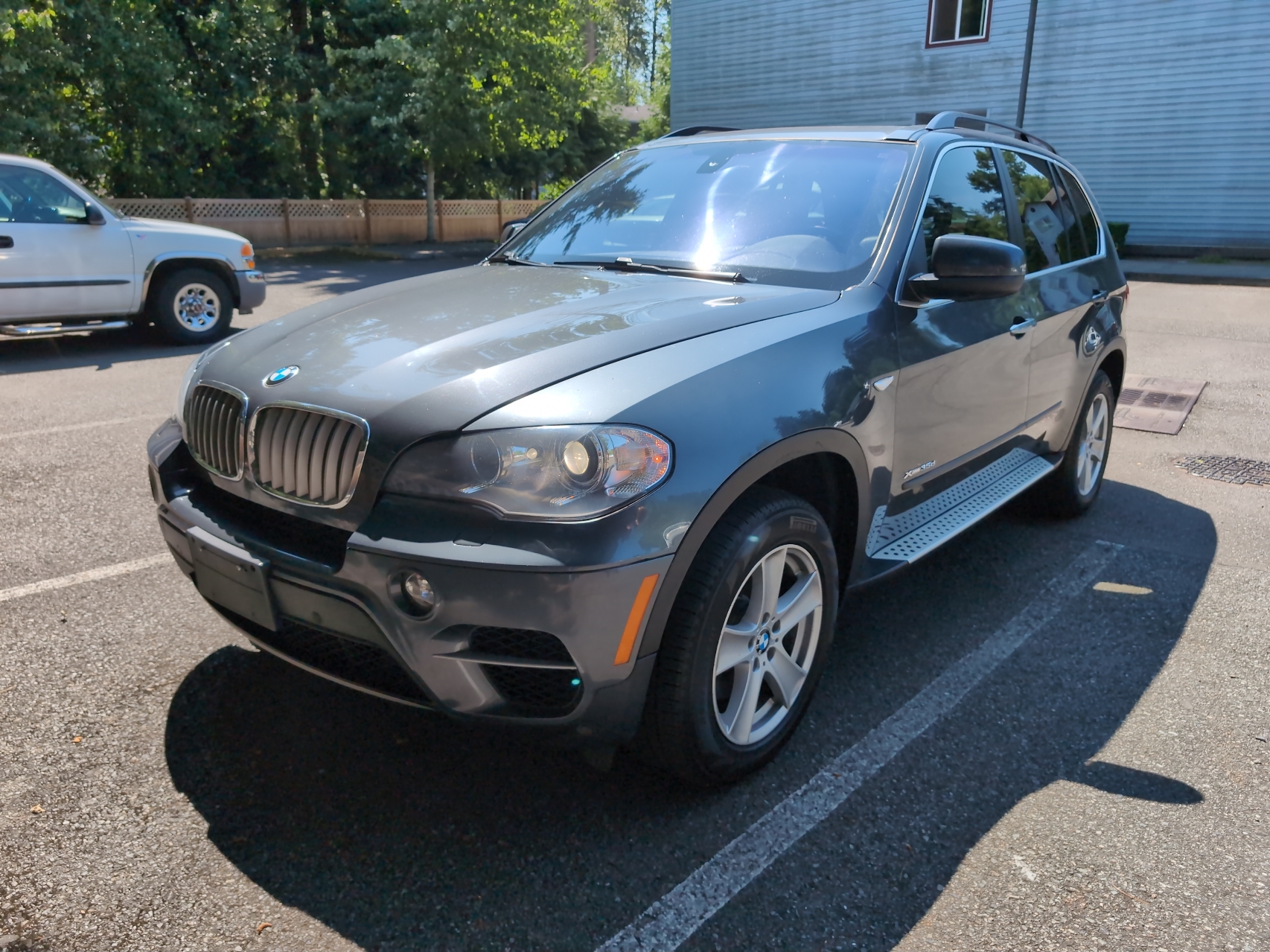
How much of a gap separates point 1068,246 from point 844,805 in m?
3.16

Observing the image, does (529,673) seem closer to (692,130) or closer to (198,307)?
(692,130)

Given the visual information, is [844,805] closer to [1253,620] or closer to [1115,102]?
[1253,620]

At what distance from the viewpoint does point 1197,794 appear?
9.09 feet

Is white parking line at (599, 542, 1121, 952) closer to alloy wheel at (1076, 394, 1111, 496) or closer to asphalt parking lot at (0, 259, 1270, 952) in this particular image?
asphalt parking lot at (0, 259, 1270, 952)

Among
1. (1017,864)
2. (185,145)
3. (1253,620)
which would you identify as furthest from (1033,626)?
(185,145)

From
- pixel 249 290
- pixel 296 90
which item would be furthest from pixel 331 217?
pixel 249 290

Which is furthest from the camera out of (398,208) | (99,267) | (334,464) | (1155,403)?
(398,208)

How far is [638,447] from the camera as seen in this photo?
2279mm

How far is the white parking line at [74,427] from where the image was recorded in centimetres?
630

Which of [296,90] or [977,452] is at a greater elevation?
[296,90]

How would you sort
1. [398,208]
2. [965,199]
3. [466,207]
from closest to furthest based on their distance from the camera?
[965,199] → [398,208] → [466,207]

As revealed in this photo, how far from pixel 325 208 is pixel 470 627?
23668 millimetres

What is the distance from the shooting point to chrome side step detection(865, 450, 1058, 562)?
3.25m

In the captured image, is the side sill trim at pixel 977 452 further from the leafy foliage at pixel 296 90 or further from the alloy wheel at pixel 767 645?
the leafy foliage at pixel 296 90
